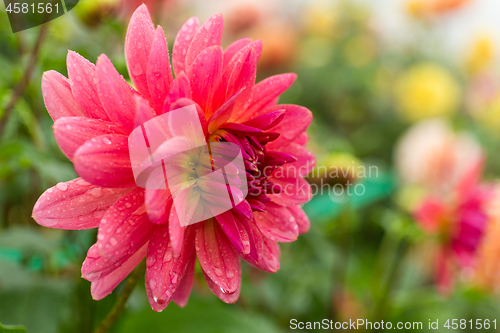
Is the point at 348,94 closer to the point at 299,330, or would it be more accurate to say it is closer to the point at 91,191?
the point at 299,330

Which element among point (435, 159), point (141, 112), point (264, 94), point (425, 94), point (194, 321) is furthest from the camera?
point (425, 94)

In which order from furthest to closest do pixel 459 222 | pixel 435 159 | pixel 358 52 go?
pixel 358 52, pixel 435 159, pixel 459 222

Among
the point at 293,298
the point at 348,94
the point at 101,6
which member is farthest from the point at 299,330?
the point at 348,94

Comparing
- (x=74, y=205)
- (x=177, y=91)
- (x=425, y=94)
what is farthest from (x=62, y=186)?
(x=425, y=94)

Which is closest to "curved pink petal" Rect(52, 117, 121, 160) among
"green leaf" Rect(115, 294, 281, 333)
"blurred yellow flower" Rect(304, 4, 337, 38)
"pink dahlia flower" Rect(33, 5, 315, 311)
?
"pink dahlia flower" Rect(33, 5, 315, 311)

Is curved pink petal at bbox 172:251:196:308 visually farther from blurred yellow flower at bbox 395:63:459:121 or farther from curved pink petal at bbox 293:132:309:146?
blurred yellow flower at bbox 395:63:459:121

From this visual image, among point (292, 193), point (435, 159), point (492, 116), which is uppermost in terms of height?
point (292, 193)

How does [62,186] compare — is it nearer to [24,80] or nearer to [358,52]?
[24,80]
